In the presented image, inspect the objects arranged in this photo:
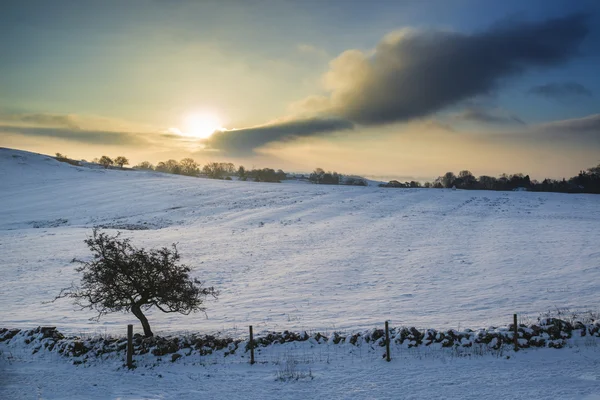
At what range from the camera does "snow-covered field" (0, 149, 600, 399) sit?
42.4 ft

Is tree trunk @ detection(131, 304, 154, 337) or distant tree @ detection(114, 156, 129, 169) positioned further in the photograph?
distant tree @ detection(114, 156, 129, 169)

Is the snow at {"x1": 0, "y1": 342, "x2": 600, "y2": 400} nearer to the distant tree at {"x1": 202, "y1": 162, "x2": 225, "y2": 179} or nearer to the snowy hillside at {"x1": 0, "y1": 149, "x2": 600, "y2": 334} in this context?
the snowy hillside at {"x1": 0, "y1": 149, "x2": 600, "y2": 334}

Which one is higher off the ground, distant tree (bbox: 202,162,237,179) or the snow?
distant tree (bbox: 202,162,237,179)

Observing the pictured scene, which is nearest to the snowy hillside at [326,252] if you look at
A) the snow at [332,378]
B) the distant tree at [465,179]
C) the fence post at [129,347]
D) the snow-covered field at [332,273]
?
the snow-covered field at [332,273]

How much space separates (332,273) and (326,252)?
5420 mm

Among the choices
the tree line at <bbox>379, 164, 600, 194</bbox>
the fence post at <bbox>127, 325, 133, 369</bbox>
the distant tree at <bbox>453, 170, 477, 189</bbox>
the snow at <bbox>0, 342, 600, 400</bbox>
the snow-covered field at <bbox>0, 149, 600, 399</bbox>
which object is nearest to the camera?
the snow at <bbox>0, 342, 600, 400</bbox>

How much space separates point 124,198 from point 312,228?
3556 cm

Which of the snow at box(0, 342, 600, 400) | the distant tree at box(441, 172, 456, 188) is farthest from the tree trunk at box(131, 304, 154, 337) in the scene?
the distant tree at box(441, 172, 456, 188)

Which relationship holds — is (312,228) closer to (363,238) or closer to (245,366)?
(363,238)

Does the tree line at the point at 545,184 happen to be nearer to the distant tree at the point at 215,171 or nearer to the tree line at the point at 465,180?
the tree line at the point at 465,180

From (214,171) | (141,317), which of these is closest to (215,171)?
(214,171)

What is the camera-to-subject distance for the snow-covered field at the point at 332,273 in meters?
12.9

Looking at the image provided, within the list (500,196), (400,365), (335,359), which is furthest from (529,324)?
(500,196)

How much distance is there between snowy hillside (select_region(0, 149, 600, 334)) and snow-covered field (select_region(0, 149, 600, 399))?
0.58 ft
